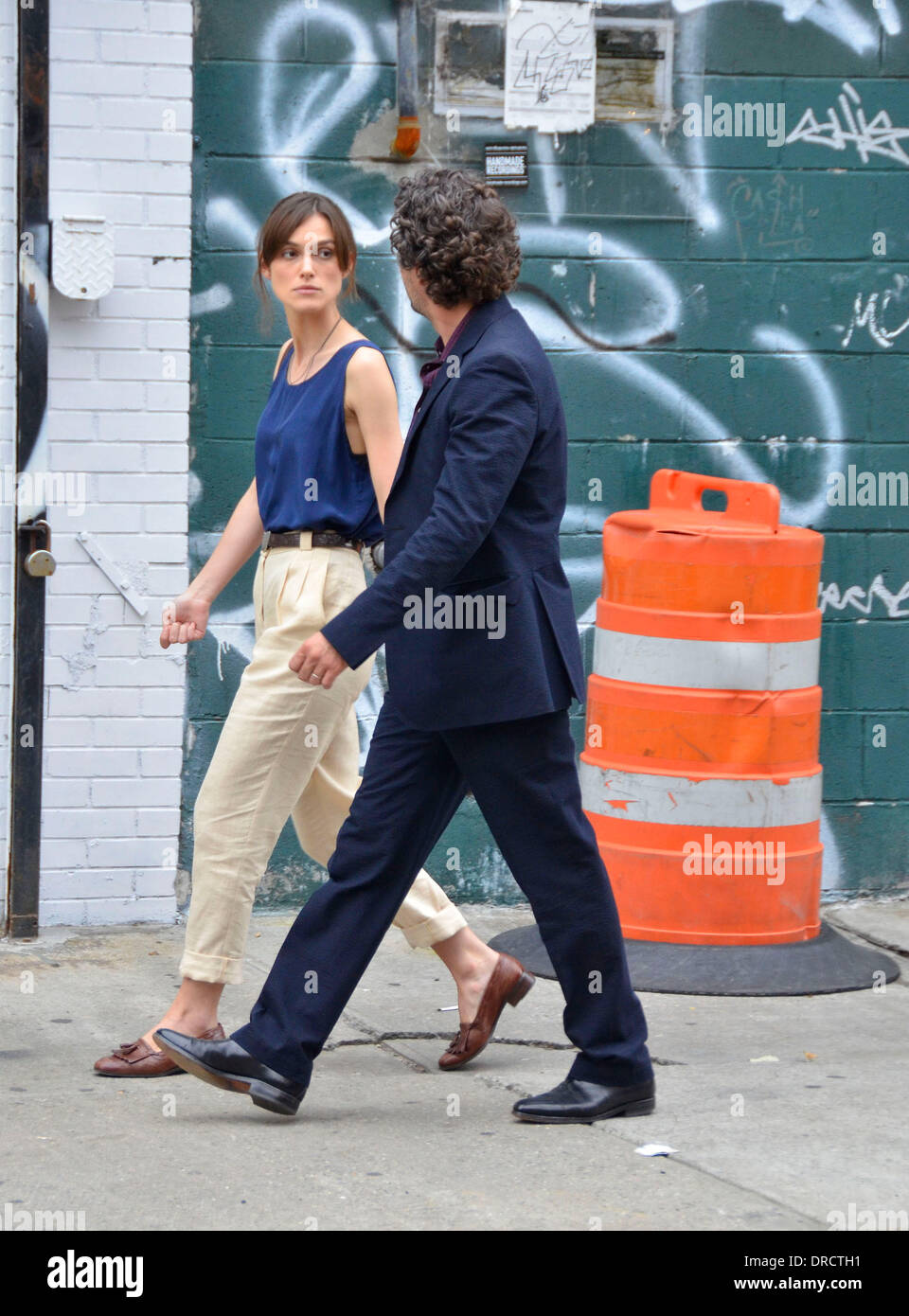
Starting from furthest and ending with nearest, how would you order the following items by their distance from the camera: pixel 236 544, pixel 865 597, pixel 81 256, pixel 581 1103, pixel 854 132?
1. pixel 865 597
2. pixel 854 132
3. pixel 81 256
4. pixel 236 544
5. pixel 581 1103

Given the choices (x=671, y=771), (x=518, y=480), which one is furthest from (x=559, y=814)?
(x=671, y=771)

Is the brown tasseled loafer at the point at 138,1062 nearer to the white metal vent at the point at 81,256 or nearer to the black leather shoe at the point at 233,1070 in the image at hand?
the black leather shoe at the point at 233,1070

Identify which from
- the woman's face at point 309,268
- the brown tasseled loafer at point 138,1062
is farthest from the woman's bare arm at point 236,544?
the brown tasseled loafer at point 138,1062

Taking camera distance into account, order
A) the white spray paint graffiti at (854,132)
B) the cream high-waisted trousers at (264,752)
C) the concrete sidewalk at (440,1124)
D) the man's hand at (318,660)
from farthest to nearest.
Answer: the white spray paint graffiti at (854,132), the cream high-waisted trousers at (264,752), the man's hand at (318,660), the concrete sidewalk at (440,1124)

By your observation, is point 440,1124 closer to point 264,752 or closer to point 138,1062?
point 138,1062

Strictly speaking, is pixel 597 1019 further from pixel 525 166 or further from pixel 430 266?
pixel 525 166

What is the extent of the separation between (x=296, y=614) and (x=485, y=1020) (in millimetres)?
1020

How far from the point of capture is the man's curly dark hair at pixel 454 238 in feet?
11.8

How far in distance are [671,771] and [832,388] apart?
150 centimetres

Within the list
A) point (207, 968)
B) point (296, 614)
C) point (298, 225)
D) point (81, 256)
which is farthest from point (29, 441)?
point (207, 968)

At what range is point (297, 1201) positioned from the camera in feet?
10.7

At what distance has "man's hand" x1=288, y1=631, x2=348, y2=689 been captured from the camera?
3.43 metres

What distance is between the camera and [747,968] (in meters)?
4.87

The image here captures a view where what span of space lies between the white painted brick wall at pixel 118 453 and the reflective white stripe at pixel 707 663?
1.31 m
